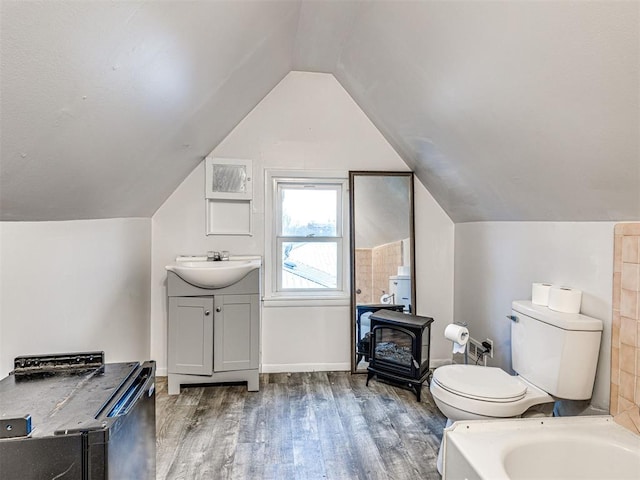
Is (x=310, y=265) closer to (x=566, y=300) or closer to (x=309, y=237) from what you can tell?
(x=309, y=237)

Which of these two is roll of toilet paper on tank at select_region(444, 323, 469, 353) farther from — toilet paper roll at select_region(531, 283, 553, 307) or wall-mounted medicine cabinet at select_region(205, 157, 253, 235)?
wall-mounted medicine cabinet at select_region(205, 157, 253, 235)

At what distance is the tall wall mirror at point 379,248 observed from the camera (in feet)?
10.5

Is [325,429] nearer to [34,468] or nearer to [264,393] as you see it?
[264,393]

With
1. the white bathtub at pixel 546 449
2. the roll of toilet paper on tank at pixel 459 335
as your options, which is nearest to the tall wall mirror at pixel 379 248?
the roll of toilet paper on tank at pixel 459 335

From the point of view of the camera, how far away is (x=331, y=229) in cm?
333

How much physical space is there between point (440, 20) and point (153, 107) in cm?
128

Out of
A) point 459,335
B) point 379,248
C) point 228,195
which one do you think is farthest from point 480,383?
point 228,195

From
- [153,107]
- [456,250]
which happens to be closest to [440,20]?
[153,107]

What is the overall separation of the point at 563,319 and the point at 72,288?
95.3 inches

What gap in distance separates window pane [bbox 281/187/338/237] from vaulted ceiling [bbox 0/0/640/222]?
2.96 ft

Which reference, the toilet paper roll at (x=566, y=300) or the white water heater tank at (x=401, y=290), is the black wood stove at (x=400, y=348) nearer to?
the white water heater tank at (x=401, y=290)

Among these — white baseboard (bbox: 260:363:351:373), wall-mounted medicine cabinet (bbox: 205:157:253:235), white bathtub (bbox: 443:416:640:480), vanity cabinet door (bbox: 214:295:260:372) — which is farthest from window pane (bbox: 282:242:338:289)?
white bathtub (bbox: 443:416:640:480)

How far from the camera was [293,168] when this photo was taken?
10.5ft

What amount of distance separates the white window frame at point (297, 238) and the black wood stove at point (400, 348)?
0.45m
